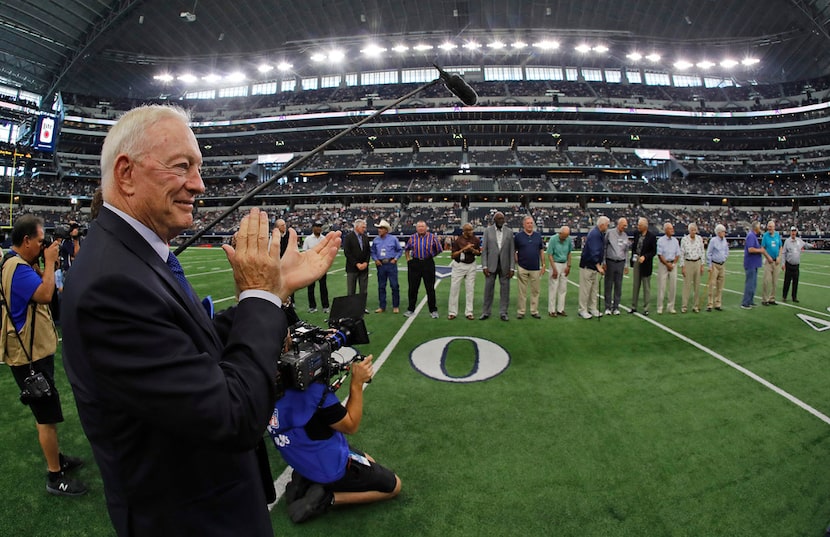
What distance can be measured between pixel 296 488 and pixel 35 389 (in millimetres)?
2225

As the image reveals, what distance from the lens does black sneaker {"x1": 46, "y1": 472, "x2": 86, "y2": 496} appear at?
3.11 m

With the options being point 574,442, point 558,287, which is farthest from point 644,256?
point 574,442

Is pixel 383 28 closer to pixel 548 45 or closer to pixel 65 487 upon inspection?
pixel 548 45

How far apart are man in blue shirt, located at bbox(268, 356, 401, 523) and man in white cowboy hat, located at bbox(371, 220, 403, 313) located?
628 centimetres

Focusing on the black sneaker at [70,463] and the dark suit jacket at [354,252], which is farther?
the dark suit jacket at [354,252]

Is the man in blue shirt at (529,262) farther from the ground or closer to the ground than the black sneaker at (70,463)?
farther from the ground

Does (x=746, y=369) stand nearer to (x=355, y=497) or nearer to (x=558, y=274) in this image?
(x=558, y=274)

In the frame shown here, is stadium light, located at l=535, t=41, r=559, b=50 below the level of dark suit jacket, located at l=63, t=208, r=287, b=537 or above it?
above

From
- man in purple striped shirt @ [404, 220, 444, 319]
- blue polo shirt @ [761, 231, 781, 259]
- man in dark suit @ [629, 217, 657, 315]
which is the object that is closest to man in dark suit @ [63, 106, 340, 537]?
man in purple striped shirt @ [404, 220, 444, 319]

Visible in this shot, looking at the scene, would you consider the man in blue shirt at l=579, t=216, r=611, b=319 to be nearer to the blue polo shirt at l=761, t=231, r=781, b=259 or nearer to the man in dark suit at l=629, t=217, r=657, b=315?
the man in dark suit at l=629, t=217, r=657, b=315

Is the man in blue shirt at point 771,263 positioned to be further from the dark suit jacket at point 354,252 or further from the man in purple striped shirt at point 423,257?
the dark suit jacket at point 354,252

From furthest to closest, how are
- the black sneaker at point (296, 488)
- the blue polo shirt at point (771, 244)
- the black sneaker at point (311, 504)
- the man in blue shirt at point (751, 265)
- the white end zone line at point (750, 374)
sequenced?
1. the blue polo shirt at point (771, 244)
2. the man in blue shirt at point (751, 265)
3. the white end zone line at point (750, 374)
4. the black sneaker at point (296, 488)
5. the black sneaker at point (311, 504)

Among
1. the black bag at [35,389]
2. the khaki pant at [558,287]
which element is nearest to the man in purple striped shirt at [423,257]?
the khaki pant at [558,287]

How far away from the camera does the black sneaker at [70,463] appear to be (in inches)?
134
